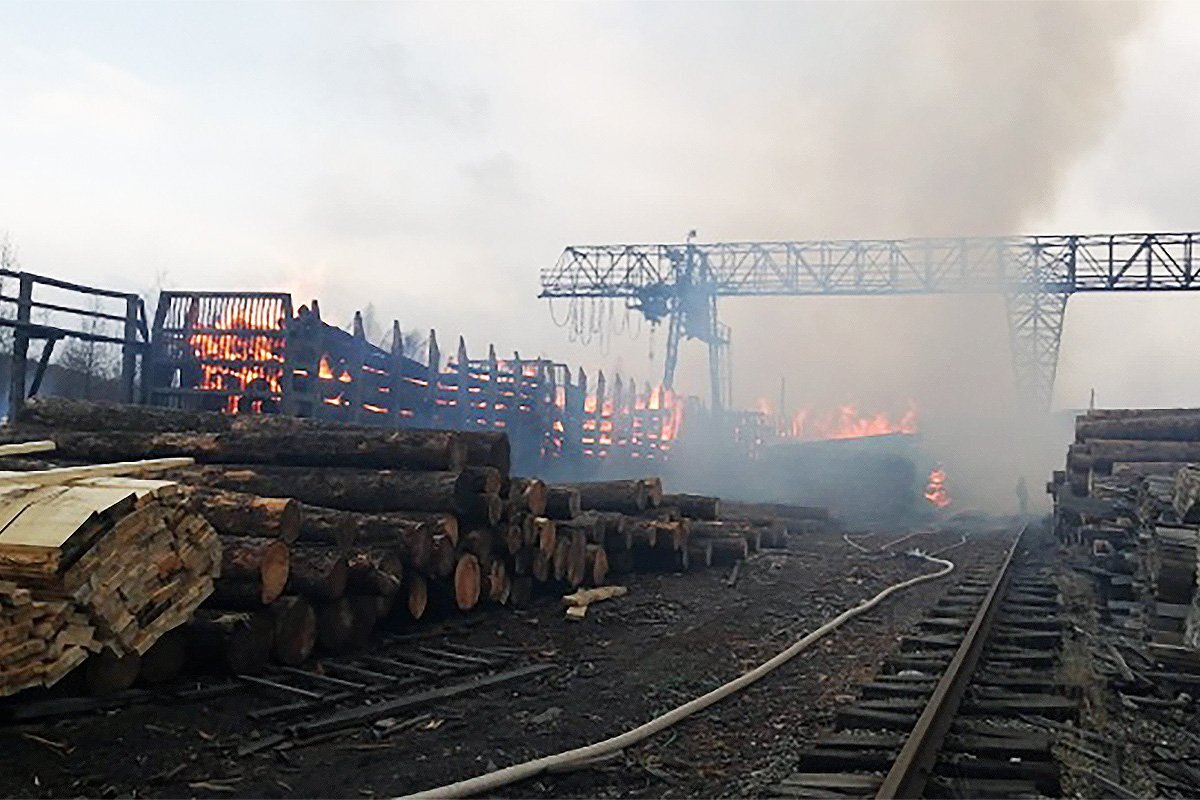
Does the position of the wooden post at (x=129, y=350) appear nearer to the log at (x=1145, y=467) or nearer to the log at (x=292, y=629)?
the log at (x=292, y=629)

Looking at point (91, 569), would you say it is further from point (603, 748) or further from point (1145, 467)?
point (1145, 467)

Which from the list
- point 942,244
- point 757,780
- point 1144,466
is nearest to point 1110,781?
point 757,780

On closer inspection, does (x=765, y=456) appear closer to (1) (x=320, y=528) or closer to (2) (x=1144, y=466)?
(2) (x=1144, y=466)

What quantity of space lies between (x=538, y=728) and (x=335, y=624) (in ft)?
7.11

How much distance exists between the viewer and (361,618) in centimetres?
746

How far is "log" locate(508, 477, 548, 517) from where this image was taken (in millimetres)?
9562

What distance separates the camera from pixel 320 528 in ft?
25.3

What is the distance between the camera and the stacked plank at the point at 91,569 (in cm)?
496

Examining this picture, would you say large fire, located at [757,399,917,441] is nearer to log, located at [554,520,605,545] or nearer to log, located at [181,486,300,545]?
→ log, located at [554,520,605,545]

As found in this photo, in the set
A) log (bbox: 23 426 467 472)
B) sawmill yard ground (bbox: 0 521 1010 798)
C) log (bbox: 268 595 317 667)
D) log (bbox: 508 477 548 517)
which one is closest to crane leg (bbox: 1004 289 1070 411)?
sawmill yard ground (bbox: 0 521 1010 798)

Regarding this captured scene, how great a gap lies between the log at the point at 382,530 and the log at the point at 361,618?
0.46 metres

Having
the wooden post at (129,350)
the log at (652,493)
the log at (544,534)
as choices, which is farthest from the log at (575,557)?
the wooden post at (129,350)

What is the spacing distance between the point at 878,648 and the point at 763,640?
40.1 inches

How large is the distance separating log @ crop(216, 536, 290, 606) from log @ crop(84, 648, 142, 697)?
0.82 metres
